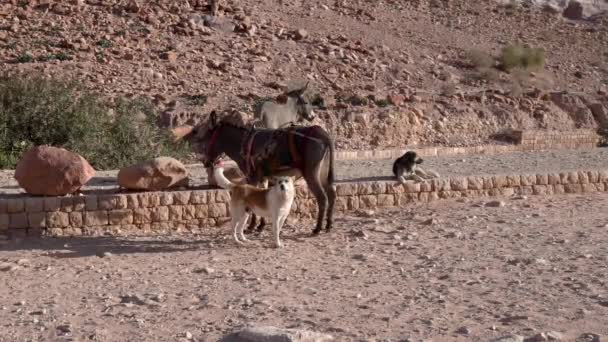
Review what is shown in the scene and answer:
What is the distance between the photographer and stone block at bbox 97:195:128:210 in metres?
9.98

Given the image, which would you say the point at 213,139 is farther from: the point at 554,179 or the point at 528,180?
the point at 554,179

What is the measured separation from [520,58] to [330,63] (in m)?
8.93

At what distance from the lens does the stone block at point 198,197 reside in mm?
10344

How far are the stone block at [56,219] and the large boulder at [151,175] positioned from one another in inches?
33.0

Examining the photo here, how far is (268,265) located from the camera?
328 inches

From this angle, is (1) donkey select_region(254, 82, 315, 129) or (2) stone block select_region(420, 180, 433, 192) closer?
(2) stone block select_region(420, 180, 433, 192)

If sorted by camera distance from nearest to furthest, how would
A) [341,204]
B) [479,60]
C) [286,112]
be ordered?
1. [341,204]
2. [286,112]
3. [479,60]

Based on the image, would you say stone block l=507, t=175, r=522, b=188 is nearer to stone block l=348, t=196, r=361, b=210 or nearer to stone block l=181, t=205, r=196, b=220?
stone block l=348, t=196, r=361, b=210

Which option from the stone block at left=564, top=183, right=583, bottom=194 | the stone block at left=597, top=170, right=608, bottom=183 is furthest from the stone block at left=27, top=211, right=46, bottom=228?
the stone block at left=597, top=170, right=608, bottom=183

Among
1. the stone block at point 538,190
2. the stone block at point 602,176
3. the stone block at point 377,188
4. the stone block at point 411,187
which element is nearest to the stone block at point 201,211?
the stone block at point 377,188

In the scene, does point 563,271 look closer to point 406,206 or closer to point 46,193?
point 406,206

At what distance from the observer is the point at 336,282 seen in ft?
25.0

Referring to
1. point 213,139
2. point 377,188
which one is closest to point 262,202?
point 213,139

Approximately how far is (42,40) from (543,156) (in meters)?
16.4
